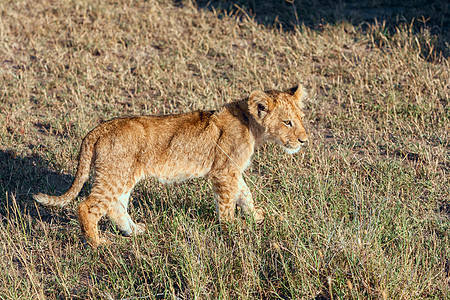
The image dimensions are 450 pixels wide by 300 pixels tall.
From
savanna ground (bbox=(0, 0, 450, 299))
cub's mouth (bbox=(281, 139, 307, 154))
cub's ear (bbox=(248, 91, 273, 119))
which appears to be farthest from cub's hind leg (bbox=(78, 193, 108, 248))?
cub's mouth (bbox=(281, 139, 307, 154))

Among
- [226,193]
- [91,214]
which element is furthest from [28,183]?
[226,193]

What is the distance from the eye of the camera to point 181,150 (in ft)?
17.8

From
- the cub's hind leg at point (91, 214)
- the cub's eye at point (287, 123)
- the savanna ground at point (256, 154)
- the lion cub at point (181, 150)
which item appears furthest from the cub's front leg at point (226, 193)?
the cub's hind leg at point (91, 214)

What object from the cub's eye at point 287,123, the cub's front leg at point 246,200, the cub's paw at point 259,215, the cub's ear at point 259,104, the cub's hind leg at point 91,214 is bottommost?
the cub's paw at point 259,215

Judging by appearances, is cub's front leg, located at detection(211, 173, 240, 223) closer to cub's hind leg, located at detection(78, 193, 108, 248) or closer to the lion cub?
the lion cub

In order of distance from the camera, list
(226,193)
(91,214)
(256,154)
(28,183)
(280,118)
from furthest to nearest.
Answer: (256,154)
(28,183)
(280,118)
(226,193)
(91,214)

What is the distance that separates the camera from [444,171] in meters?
6.13

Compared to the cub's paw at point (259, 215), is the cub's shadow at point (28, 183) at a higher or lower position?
higher

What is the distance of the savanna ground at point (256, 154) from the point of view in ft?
14.3

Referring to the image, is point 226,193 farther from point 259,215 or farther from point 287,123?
point 287,123

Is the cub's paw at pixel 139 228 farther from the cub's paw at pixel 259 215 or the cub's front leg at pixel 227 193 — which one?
the cub's paw at pixel 259 215

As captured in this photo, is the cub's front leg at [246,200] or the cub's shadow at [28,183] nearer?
the cub's front leg at [246,200]

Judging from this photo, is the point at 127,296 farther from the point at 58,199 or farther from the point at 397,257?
the point at 397,257

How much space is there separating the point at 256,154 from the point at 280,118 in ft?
4.21
